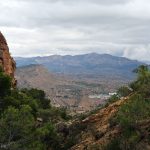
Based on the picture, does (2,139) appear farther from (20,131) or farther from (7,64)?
(7,64)

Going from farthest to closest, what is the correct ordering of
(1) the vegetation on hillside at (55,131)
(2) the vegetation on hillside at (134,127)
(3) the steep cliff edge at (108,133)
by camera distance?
(1) the vegetation on hillside at (55,131), (3) the steep cliff edge at (108,133), (2) the vegetation on hillside at (134,127)

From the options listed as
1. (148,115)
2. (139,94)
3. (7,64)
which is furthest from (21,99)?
(148,115)

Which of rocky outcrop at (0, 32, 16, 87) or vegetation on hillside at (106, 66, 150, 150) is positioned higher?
rocky outcrop at (0, 32, 16, 87)

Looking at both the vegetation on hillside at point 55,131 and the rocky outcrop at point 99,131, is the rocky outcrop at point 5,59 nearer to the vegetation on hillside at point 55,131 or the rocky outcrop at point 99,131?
the rocky outcrop at point 99,131

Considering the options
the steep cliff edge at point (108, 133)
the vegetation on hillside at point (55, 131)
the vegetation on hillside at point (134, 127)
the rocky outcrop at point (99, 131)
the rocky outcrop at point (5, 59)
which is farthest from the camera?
the rocky outcrop at point (5, 59)

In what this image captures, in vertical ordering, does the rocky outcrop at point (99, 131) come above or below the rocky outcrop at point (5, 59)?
below

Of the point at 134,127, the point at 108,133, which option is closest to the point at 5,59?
the point at 108,133

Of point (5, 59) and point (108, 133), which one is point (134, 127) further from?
point (5, 59)

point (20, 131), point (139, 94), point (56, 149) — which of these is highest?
point (139, 94)

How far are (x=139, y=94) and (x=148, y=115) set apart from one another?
5961mm

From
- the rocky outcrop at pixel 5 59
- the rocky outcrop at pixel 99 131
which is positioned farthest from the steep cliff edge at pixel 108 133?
the rocky outcrop at pixel 5 59

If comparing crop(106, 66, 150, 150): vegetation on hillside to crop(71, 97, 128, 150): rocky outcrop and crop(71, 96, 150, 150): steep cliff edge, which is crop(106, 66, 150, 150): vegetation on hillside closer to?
crop(71, 96, 150, 150): steep cliff edge

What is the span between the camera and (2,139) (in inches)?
1924

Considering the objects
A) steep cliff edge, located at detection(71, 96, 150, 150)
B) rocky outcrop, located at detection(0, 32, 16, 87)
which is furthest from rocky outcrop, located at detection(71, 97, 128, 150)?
rocky outcrop, located at detection(0, 32, 16, 87)
